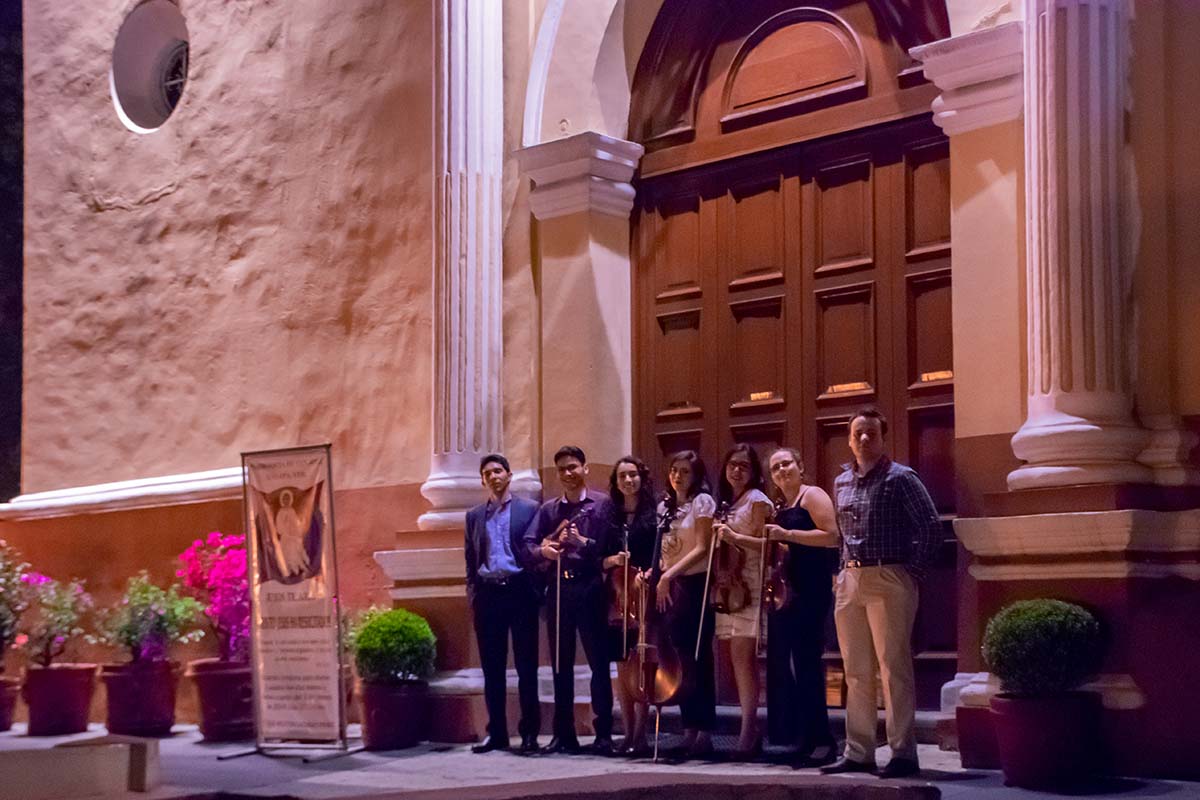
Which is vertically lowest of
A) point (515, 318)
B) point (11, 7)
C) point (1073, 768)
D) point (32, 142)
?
point (1073, 768)

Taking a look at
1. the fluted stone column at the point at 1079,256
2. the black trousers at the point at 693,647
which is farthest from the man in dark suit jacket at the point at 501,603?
the fluted stone column at the point at 1079,256

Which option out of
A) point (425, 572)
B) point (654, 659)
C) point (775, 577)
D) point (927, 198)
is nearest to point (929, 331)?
point (927, 198)

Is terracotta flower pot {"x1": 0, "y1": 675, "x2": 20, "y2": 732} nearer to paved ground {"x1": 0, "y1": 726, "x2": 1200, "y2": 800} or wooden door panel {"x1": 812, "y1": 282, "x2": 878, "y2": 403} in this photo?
paved ground {"x1": 0, "y1": 726, "x2": 1200, "y2": 800}

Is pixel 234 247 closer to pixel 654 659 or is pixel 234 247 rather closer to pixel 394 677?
pixel 394 677

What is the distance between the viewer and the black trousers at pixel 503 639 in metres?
9.35

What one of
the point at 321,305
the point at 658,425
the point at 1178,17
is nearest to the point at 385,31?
the point at 321,305

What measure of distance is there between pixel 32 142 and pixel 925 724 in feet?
32.6

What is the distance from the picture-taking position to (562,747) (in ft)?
29.7

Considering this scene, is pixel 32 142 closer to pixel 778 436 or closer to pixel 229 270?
pixel 229 270

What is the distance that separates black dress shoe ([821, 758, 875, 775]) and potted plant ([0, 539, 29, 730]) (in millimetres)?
7338

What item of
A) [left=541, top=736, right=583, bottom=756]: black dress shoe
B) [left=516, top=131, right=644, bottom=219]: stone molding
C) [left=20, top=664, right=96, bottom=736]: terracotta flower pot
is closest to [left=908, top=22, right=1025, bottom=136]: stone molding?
[left=516, top=131, right=644, bottom=219]: stone molding

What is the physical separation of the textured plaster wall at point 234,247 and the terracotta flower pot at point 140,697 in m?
1.76

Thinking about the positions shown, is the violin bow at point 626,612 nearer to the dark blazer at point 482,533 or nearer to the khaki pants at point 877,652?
the dark blazer at point 482,533

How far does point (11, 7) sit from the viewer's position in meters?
17.8
